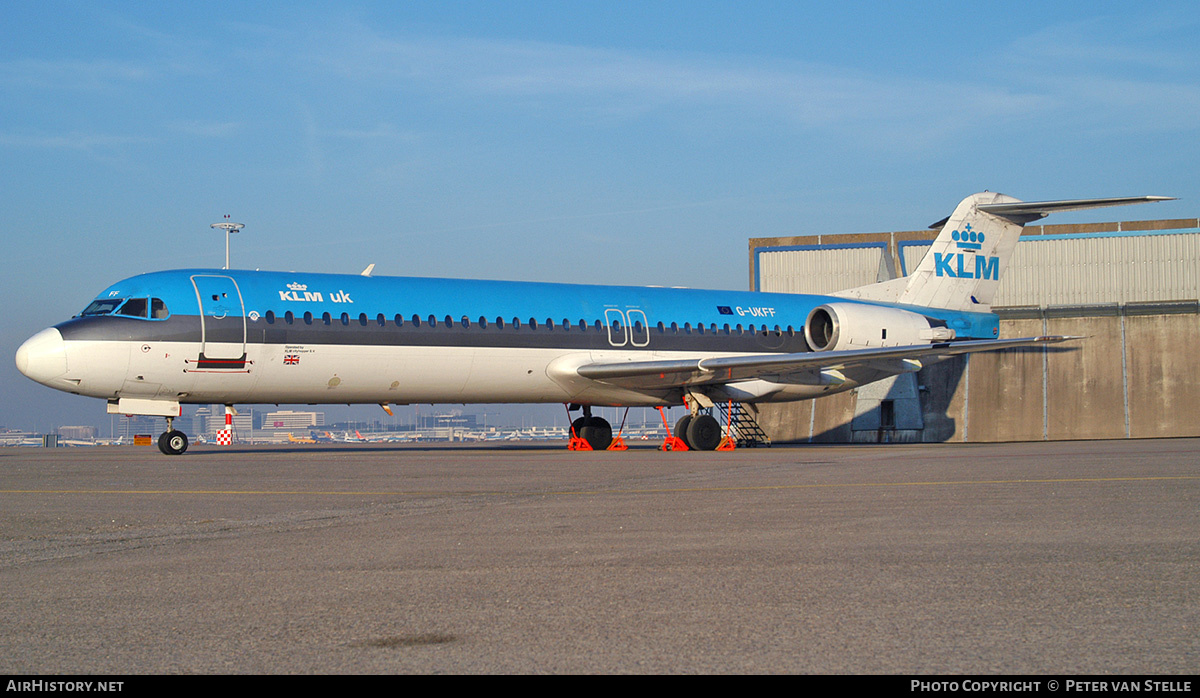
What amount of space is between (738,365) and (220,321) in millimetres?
12189

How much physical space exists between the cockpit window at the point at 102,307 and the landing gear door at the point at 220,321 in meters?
1.57

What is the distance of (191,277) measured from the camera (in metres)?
21.9

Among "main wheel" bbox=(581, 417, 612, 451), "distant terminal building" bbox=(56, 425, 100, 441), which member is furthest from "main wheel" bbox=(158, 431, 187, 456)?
"distant terminal building" bbox=(56, 425, 100, 441)

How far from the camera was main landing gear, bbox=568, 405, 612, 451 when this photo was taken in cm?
2930

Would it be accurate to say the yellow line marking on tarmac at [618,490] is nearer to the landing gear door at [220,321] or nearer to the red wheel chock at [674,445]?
the landing gear door at [220,321]

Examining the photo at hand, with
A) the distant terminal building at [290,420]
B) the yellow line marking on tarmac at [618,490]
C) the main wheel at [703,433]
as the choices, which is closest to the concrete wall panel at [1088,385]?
the main wheel at [703,433]

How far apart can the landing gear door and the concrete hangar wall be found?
23.7m

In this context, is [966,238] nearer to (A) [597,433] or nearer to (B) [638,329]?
(B) [638,329]

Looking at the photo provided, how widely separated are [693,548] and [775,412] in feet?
112

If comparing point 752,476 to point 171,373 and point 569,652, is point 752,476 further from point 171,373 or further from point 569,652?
point 171,373

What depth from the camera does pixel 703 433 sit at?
26.8 meters

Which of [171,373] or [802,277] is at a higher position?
[802,277]

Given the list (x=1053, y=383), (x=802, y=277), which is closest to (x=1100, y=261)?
(x=1053, y=383)

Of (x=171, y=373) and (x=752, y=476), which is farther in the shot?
(x=171, y=373)
